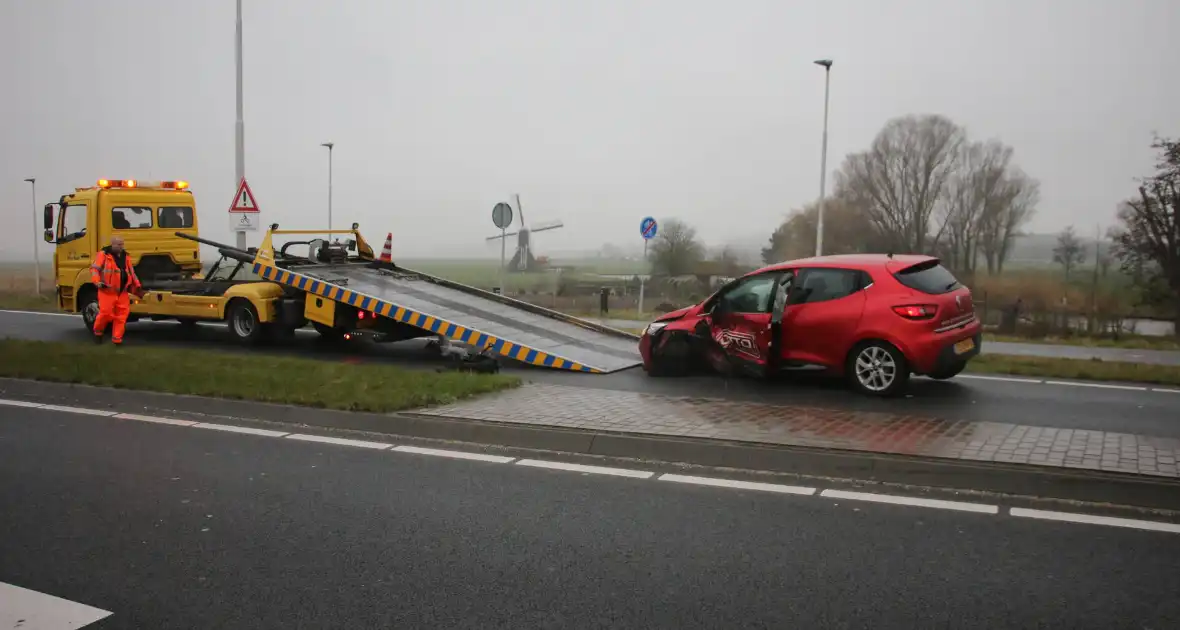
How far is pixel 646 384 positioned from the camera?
11062 mm

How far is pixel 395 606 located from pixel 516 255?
46720 mm

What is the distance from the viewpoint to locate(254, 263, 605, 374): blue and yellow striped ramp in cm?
1230

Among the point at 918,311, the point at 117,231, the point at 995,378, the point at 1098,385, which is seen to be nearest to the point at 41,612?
the point at 918,311

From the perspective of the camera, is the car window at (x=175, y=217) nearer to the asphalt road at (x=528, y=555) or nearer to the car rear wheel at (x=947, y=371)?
the asphalt road at (x=528, y=555)

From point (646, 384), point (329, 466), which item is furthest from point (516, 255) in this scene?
point (329, 466)

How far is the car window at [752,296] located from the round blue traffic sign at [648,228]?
13565 millimetres

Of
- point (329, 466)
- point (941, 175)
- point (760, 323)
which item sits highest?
point (941, 175)

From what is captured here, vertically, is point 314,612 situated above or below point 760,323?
below

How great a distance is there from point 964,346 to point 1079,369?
11.4 feet

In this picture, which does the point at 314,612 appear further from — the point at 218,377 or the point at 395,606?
the point at 218,377

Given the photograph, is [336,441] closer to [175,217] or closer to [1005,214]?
[175,217]

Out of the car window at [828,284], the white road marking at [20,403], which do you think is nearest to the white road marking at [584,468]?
the car window at [828,284]

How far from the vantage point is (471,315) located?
1359cm

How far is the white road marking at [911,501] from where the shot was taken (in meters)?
5.98
